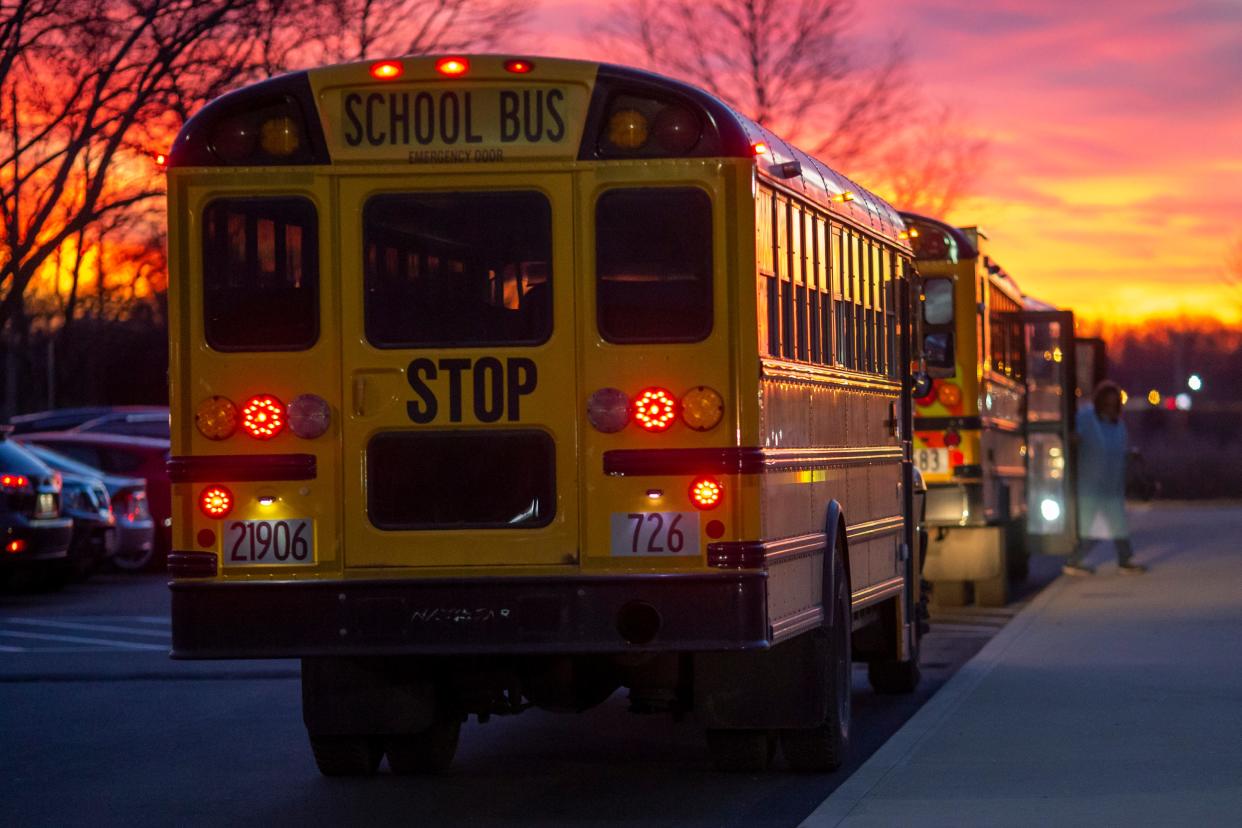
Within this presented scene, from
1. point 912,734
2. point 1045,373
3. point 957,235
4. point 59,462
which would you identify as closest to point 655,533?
point 912,734

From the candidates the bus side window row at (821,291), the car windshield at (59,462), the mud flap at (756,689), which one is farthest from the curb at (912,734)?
the car windshield at (59,462)

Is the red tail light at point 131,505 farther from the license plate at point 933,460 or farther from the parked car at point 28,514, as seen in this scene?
the license plate at point 933,460

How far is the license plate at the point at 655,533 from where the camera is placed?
8914 millimetres

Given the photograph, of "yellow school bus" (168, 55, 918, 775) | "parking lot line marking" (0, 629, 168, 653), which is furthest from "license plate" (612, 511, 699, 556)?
"parking lot line marking" (0, 629, 168, 653)

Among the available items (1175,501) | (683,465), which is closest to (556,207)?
(683,465)

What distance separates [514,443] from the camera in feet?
29.7

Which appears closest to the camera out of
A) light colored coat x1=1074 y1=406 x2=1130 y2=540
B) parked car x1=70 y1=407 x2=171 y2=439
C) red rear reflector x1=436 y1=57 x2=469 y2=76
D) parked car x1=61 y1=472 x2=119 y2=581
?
red rear reflector x1=436 y1=57 x2=469 y2=76

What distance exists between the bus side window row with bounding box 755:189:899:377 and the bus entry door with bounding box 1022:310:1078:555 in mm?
10481

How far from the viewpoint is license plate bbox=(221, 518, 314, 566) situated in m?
9.09

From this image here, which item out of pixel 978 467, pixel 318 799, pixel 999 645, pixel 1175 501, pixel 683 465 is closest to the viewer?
pixel 683 465

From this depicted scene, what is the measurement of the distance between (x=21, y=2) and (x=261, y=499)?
17648 mm

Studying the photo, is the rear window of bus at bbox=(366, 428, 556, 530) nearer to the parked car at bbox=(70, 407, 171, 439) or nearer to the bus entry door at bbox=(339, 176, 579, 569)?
the bus entry door at bbox=(339, 176, 579, 569)

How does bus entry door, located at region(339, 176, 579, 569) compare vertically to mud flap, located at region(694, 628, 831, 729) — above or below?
above

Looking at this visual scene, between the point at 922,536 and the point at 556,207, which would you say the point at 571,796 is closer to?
the point at 556,207
